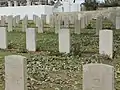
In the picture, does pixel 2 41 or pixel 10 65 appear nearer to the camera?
pixel 10 65

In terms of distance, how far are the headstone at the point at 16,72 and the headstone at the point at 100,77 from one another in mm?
1288

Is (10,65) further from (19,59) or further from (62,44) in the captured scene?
(62,44)

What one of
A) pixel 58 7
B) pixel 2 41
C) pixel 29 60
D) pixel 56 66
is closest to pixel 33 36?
pixel 2 41

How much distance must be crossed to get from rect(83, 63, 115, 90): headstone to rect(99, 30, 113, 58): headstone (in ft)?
16.3

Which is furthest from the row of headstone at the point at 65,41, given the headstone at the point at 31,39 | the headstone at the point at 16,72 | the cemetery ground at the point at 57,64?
the headstone at the point at 16,72

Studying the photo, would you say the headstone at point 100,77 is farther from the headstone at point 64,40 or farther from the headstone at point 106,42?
the headstone at point 64,40

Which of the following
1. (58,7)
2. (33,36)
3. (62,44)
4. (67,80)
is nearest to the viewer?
(67,80)

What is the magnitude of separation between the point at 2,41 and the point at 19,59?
6.93m

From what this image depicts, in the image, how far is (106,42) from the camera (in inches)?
418

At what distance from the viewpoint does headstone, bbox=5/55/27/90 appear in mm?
6427

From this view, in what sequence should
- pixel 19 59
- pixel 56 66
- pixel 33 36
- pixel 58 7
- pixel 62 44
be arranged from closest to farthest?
pixel 19 59 → pixel 56 66 → pixel 62 44 → pixel 33 36 → pixel 58 7

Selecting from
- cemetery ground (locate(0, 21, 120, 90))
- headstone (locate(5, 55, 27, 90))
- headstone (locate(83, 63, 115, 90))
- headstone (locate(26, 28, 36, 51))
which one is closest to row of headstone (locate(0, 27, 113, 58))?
headstone (locate(26, 28, 36, 51))

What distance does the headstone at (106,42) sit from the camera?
1055 centimetres

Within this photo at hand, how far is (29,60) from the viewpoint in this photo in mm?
10633
